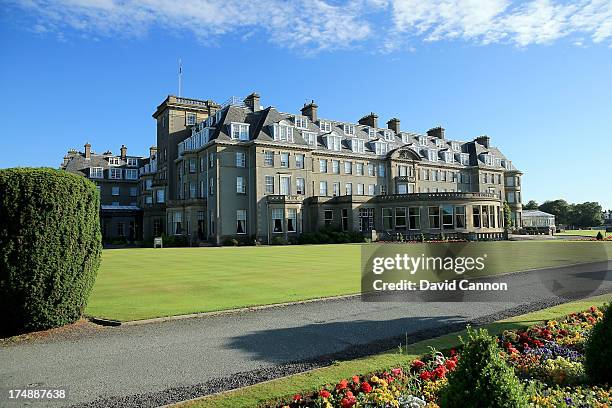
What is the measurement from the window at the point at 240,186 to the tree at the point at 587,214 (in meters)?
120

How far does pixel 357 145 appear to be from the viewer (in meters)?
62.8

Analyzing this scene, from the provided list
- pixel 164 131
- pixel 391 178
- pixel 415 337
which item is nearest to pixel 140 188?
pixel 164 131

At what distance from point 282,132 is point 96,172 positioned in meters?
44.0

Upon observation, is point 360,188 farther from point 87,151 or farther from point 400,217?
point 87,151

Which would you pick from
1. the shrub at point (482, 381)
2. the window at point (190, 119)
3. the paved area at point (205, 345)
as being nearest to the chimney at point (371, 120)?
the window at point (190, 119)

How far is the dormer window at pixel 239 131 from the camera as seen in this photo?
50.0m

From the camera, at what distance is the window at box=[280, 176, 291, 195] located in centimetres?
5200

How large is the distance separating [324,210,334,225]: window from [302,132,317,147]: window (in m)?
9.69

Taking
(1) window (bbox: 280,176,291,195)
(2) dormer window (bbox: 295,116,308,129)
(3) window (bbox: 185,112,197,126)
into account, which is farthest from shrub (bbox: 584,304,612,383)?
(3) window (bbox: 185,112,197,126)

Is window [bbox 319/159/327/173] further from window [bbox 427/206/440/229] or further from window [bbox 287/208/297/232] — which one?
Result: window [bbox 427/206/440/229]

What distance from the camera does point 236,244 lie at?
47.2 m

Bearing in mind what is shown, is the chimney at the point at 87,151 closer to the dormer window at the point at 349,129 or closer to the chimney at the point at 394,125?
the dormer window at the point at 349,129

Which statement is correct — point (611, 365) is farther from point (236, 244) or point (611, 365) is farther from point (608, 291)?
point (236, 244)

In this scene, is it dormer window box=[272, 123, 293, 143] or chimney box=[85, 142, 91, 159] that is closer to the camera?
dormer window box=[272, 123, 293, 143]
